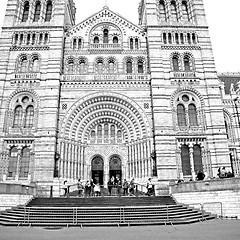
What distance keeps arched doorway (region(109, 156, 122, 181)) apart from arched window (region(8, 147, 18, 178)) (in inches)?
347

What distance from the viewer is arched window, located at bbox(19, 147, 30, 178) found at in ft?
70.0

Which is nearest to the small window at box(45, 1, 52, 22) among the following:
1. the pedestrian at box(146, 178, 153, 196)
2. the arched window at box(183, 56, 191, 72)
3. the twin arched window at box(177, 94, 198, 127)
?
the arched window at box(183, 56, 191, 72)

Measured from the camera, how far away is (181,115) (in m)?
23.5

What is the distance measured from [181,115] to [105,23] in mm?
13647

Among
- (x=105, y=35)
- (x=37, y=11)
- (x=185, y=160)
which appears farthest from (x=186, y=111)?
(x=37, y=11)

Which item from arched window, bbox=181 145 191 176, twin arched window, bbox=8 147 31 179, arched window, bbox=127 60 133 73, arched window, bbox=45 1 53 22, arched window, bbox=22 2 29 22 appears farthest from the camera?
arched window, bbox=45 1 53 22

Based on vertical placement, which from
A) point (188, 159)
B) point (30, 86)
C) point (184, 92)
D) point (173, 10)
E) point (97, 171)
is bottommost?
point (97, 171)

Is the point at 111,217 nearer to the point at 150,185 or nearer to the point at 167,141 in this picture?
the point at 150,185

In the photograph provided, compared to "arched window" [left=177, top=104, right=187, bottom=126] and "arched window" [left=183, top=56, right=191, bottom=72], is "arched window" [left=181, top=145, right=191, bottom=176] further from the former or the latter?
"arched window" [left=183, top=56, right=191, bottom=72]

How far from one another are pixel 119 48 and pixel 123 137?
9.72 m

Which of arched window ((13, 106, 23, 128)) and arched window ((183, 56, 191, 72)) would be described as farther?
arched window ((183, 56, 191, 72))

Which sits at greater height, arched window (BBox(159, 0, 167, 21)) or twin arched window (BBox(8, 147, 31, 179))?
arched window (BBox(159, 0, 167, 21))

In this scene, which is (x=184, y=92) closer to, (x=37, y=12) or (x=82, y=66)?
(x=82, y=66)

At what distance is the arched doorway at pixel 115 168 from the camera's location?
925 inches
